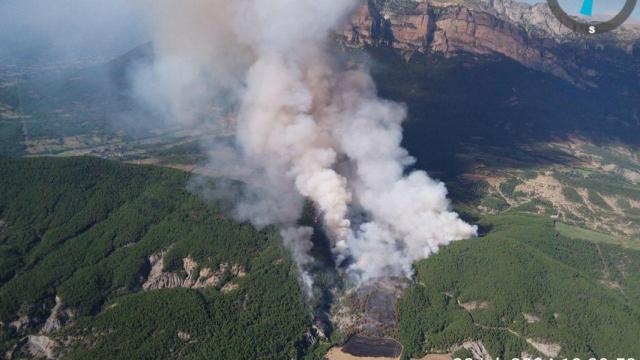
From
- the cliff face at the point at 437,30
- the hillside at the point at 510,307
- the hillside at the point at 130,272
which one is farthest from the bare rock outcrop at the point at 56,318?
the cliff face at the point at 437,30

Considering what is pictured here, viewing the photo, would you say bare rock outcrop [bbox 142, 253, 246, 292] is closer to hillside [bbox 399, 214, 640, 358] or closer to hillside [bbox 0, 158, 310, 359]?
hillside [bbox 0, 158, 310, 359]

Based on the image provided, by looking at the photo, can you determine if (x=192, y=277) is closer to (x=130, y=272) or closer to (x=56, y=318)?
(x=130, y=272)

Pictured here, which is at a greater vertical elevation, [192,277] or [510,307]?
[192,277]

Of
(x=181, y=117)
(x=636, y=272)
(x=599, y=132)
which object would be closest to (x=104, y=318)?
(x=636, y=272)

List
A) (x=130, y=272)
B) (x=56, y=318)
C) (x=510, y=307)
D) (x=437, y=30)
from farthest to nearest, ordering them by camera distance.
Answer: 1. (x=437, y=30)
2. (x=130, y=272)
3. (x=510, y=307)
4. (x=56, y=318)

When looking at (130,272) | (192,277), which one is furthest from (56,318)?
(192,277)

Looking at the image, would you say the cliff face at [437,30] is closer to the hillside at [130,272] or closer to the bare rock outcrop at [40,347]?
the hillside at [130,272]

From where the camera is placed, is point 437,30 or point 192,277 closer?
point 192,277

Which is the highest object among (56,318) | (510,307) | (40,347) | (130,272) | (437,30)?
(437,30)

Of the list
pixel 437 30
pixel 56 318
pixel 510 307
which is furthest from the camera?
pixel 437 30
